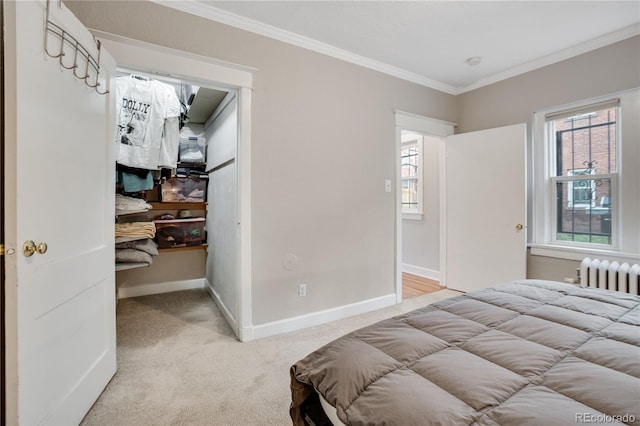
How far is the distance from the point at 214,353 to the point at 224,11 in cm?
253

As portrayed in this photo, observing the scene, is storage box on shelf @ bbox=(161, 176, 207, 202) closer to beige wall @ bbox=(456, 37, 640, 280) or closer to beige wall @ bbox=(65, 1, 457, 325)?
beige wall @ bbox=(65, 1, 457, 325)

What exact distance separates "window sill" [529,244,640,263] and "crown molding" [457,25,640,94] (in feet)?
6.00

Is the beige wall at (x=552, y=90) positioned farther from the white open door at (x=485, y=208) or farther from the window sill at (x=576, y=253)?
the white open door at (x=485, y=208)

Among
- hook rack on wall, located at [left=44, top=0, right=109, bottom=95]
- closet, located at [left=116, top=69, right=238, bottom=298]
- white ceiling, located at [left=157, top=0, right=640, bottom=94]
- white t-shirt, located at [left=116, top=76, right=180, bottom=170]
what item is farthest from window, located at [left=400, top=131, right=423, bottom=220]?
hook rack on wall, located at [left=44, top=0, right=109, bottom=95]

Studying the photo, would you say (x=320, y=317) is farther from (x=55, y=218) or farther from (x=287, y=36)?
(x=287, y=36)

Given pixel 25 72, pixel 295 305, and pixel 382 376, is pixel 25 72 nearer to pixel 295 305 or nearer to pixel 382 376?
pixel 382 376

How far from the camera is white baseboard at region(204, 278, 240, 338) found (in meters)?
2.56

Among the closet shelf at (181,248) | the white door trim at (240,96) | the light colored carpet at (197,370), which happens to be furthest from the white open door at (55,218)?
the closet shelf at (181,248)

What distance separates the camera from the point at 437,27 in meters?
2.48

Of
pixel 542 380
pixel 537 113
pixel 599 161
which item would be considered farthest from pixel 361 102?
pixel 542 380

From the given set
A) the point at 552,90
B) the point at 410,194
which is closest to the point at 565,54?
the point at 552,90

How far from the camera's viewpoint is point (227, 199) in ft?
9.61

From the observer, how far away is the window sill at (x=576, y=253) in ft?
8.50

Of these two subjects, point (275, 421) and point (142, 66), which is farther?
point (142, 66)
